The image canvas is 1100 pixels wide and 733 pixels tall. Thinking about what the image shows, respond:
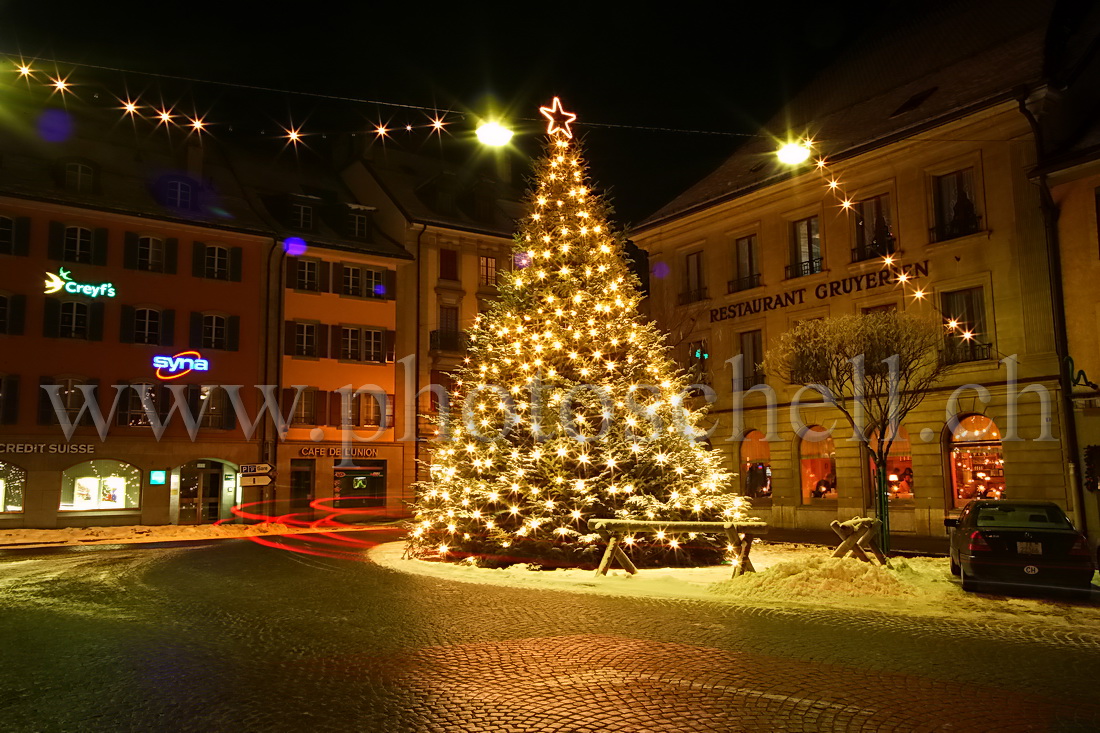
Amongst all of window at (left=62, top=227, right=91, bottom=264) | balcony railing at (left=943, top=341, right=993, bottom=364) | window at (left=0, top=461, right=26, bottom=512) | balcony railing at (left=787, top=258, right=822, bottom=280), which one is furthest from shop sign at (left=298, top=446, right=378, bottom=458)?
balcony railing at (left=943, top=341, right=993, bottom=364)

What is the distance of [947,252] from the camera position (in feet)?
78.4

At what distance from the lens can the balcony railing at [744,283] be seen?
29109 mm

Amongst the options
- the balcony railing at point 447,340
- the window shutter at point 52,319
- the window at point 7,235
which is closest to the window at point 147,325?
the window shutter at point 52,319

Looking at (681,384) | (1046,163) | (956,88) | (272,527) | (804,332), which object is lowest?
(272,527)

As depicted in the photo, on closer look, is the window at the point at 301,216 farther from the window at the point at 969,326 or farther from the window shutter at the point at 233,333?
the window at the point at 969,326

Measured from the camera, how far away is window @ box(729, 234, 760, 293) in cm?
2928

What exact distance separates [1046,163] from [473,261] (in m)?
25.1

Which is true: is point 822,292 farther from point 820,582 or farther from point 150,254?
point 150,254

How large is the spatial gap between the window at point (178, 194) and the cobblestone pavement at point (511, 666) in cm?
2520

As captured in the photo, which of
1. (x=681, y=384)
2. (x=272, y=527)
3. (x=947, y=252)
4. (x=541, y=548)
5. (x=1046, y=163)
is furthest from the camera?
(x=272, y=527)

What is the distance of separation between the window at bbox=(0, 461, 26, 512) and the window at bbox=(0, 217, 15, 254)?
7.38 metres

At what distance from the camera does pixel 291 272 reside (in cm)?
3531

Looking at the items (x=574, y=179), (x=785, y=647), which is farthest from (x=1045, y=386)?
(x=785, y=647)

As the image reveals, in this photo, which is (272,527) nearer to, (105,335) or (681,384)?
(105,335)
